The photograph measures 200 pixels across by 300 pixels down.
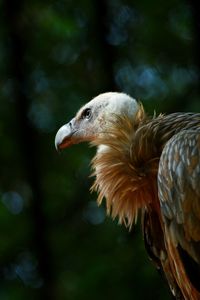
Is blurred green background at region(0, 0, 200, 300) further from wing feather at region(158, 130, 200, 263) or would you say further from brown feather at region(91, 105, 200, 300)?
wing feather at region(158, 130, 200, 263)

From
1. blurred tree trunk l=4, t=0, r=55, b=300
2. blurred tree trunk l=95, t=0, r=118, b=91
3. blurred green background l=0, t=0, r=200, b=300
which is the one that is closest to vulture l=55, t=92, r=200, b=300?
blurred green background l=0, t=0, r=200, b=300

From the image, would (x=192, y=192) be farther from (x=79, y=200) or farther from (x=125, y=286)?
(x=79, y=200)

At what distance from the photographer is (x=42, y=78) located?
27.7ft

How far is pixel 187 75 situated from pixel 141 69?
1.43 ft

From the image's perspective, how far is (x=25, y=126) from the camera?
8.05 meters

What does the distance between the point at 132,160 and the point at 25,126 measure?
356 centimetres

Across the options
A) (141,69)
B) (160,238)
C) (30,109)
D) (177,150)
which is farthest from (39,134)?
(177,150)

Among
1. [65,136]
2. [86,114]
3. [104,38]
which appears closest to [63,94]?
[104,38]

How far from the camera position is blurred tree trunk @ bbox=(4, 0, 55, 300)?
25.9 ft

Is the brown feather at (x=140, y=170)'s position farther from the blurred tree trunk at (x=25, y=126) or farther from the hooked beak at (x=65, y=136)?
the blurred tree trunk at (x=25, y=126)

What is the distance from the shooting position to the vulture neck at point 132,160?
456 centimetres

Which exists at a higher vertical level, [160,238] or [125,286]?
[160,238]

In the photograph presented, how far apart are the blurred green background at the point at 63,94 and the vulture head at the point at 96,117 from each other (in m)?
2.30

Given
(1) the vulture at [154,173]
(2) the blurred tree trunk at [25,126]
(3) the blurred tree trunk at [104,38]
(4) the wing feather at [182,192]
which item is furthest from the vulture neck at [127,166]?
(3) the blurred tree trunk at [104,38]
